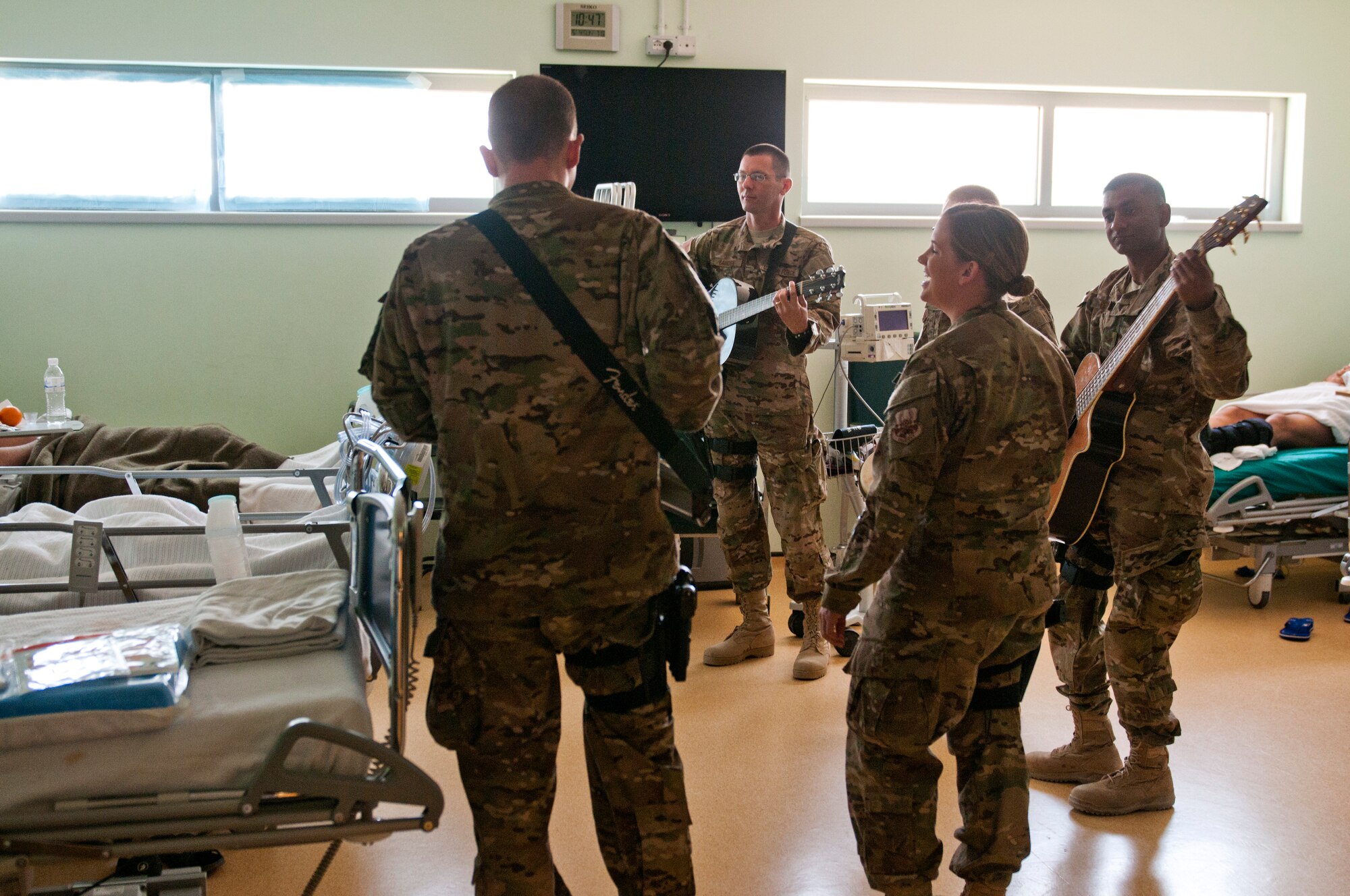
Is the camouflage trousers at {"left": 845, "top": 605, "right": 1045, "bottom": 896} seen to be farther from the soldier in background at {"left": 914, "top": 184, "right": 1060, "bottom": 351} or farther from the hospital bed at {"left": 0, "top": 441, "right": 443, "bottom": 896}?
the soldier in background at {"left": 914, "top": 184, "right": 1060, "bottom": 351}

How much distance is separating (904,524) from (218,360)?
4139mm

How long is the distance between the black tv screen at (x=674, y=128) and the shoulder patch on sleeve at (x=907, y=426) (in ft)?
11.4

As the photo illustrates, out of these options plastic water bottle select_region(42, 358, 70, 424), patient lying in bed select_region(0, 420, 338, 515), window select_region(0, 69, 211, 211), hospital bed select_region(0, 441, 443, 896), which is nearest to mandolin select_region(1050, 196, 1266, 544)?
hospital bed select_region(0, 441, 443, 896)

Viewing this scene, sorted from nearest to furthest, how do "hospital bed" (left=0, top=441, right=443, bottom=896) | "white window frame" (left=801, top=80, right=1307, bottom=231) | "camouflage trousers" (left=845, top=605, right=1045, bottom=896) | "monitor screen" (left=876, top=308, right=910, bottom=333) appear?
"hospital bed" (left=0, top=441, right=443, bottom=896) → "camouflage trousers" (left=845, top=605, right=1045, bottom=896) → "monitor screen" (left=876, top=308, right=910, bottom=333) → "white window frame" (left=801, top=80, right=1307, bottom=231)

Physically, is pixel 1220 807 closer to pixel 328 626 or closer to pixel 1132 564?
pixel 1132 564

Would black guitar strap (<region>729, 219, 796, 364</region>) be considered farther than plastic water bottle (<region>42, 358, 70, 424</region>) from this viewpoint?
No

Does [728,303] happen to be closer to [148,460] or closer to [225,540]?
[225,540]

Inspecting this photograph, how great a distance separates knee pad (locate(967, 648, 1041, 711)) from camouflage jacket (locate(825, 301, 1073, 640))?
0.16 meters

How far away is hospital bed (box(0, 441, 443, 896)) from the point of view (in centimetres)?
148

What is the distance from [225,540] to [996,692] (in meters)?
1.62

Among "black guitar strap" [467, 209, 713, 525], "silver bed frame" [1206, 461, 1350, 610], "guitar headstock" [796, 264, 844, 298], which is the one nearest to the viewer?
"black guitar strap" [467, 209, 713, 525]

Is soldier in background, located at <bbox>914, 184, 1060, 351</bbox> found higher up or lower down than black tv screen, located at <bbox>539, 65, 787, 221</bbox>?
lower down

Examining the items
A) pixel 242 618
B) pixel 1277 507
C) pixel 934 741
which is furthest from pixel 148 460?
pixel 1277 507

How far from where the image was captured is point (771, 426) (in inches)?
147
